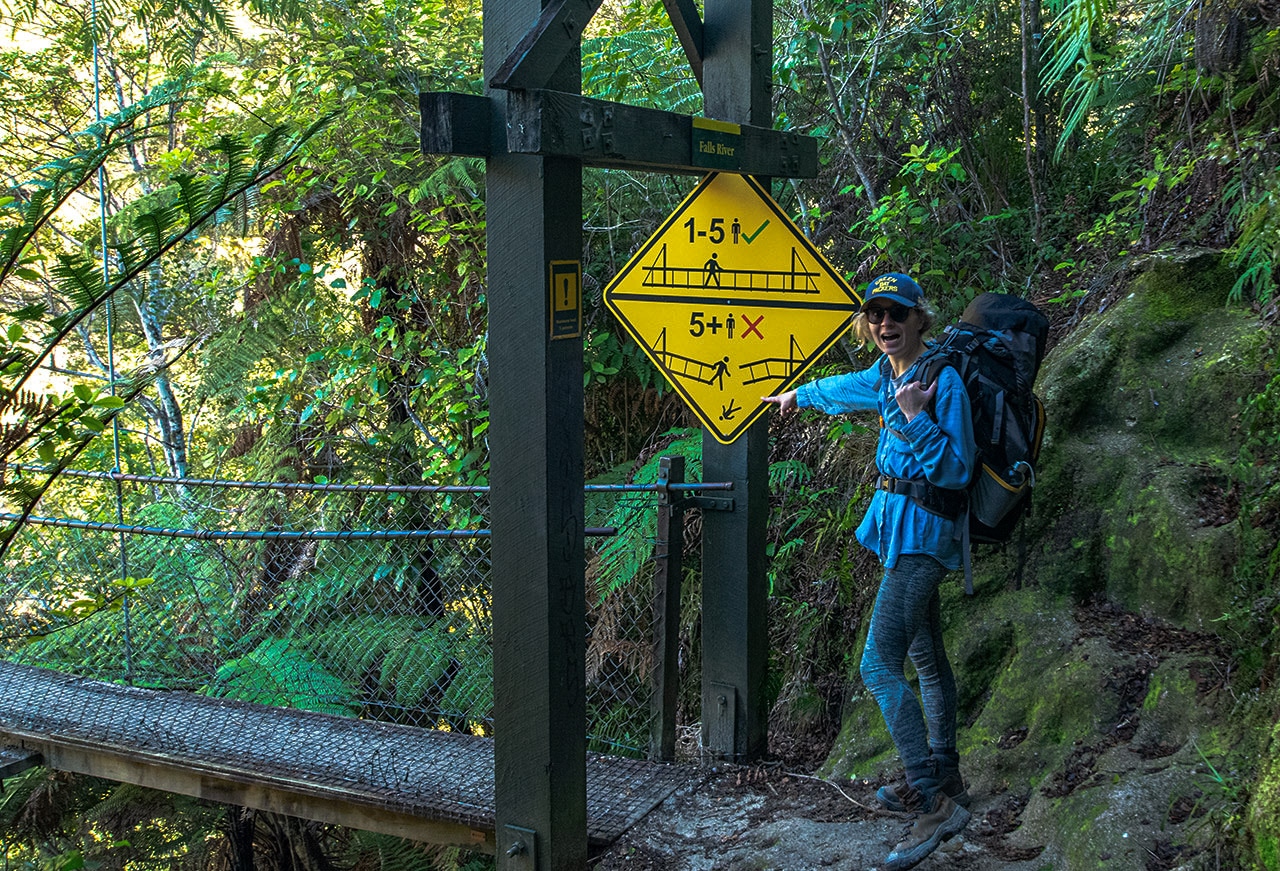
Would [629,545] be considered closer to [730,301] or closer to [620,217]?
[730,301]

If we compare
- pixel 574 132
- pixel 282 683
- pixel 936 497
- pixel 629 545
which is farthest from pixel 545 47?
pixel 282 683

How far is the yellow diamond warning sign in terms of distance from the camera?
13.8 ft

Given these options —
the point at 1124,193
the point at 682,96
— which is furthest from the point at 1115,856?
the point at 682,96

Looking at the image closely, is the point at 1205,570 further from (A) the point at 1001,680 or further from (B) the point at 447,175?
(B) the point at 447,175

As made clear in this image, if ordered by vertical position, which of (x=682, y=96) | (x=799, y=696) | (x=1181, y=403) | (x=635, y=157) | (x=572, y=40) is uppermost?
(x=682, y=96)

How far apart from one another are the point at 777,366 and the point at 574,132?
1583 millimetres

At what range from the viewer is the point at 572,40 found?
3.17m

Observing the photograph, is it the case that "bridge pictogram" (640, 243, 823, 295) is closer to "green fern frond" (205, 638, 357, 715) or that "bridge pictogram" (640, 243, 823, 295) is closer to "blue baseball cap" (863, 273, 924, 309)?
"blue baseball cap" (863, 273, 924, 309)

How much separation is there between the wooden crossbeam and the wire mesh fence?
2.13 meters

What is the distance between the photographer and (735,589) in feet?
15.1

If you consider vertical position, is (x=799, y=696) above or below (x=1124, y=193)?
below

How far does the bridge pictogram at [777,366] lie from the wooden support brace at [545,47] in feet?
5.43

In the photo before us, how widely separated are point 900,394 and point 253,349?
6458 millimetres

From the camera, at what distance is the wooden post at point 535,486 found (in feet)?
10.5
